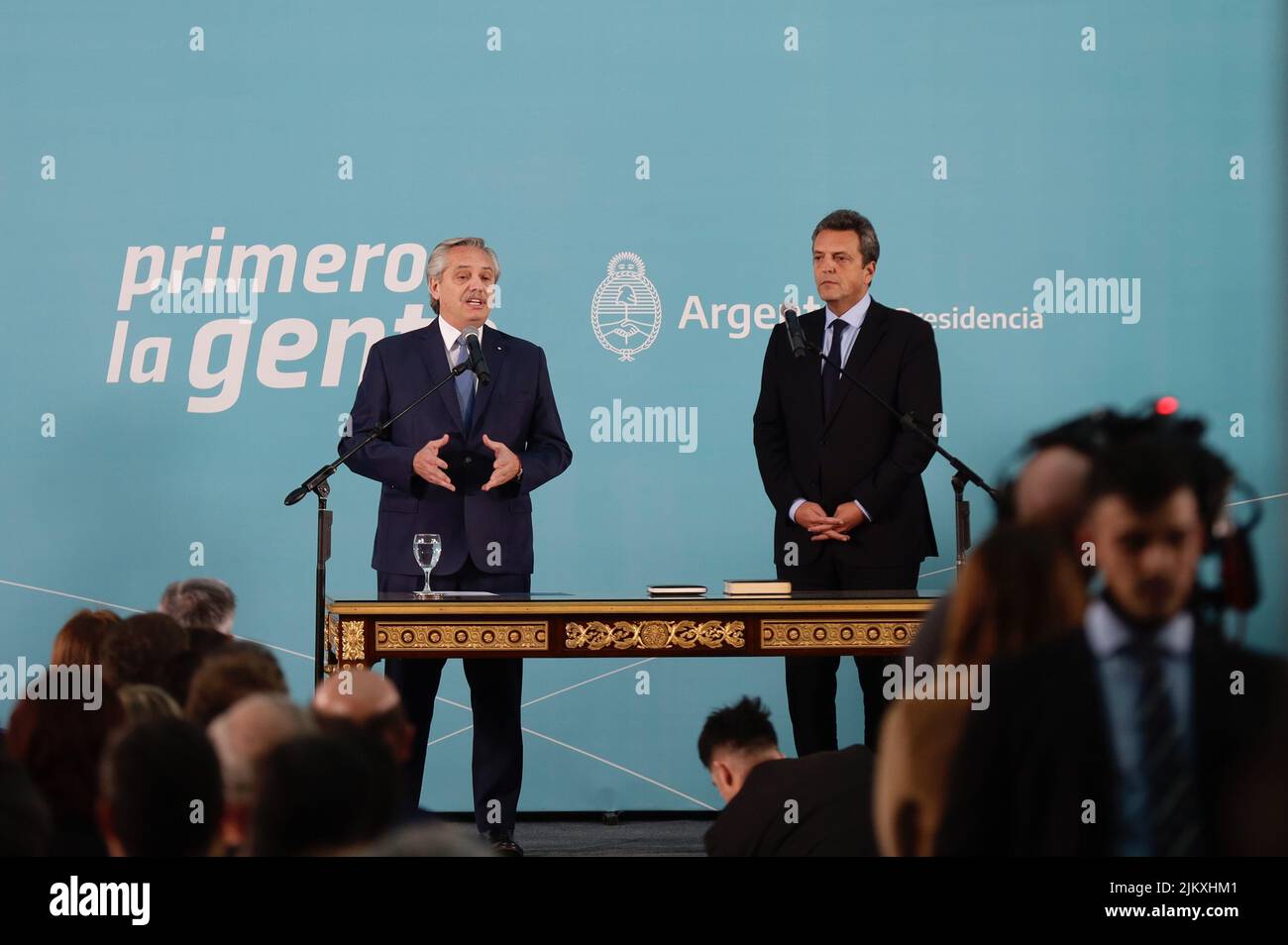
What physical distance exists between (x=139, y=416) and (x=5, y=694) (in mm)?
1132

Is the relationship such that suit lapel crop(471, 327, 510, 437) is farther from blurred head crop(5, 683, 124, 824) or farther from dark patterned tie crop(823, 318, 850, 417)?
blurred head crop(5, 683, 124, 824)

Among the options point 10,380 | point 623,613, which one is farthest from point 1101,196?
point 10,380

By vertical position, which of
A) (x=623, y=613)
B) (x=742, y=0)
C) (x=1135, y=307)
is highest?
(x=742, y=0)

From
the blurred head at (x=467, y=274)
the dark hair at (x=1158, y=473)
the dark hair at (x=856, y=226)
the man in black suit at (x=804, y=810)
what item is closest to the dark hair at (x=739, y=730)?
the man in black suit at (x=804, y=810)

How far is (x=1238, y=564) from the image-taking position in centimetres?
128

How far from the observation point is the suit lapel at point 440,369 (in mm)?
4293

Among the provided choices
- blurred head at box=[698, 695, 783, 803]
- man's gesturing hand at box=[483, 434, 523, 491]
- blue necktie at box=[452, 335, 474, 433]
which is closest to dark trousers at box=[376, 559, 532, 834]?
man's gesturing hand at box=[483, 434, 523, 491]

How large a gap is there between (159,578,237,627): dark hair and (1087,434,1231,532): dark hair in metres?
2.78

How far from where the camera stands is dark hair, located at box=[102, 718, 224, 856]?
1.69 m

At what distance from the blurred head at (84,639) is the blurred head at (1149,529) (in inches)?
71.3

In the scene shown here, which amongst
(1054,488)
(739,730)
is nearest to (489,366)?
(739,730)
